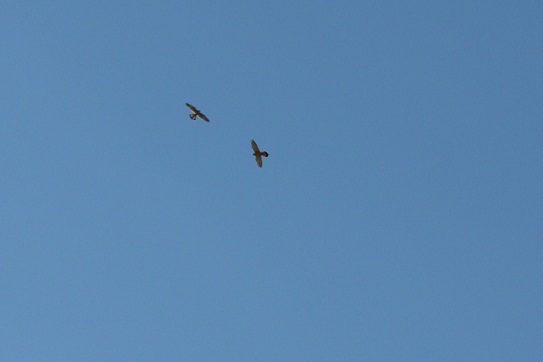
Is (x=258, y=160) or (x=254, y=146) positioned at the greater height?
(x=254, y=146)

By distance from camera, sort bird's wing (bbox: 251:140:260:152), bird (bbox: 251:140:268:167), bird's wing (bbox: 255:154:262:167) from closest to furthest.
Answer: bird's wing (bbox: 255:154:262:167), bird (bbox: 251:140:268:167), bird's wing (bbox: 251:140:260:152)

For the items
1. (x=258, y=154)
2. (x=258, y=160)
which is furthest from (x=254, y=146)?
(x=258, y=160)

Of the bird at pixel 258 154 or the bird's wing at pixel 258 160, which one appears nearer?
the bird's wing at pixel 258 160

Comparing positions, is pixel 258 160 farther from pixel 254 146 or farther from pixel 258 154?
pixel 254 146

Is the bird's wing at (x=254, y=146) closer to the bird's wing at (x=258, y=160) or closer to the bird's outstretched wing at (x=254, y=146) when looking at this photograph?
the bird's outstretched wing at (x=254, y=146)

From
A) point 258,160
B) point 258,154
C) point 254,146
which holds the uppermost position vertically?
point 254,146

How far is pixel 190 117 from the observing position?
162m

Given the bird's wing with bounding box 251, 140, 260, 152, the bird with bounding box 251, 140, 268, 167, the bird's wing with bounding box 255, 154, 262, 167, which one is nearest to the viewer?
the bird's wing with bounding box 255, 154, 262, 167

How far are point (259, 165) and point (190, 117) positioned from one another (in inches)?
411

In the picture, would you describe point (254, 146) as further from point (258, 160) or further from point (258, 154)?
point (258, 160)

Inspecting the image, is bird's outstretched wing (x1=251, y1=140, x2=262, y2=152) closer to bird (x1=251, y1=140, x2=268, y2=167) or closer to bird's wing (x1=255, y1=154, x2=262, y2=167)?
bird (x1=251, y1=140, x2=268, y2=167)

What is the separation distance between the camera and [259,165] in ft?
524

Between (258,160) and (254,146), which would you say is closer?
(258,160)

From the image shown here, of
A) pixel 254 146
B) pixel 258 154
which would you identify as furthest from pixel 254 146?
pixel 258 154
